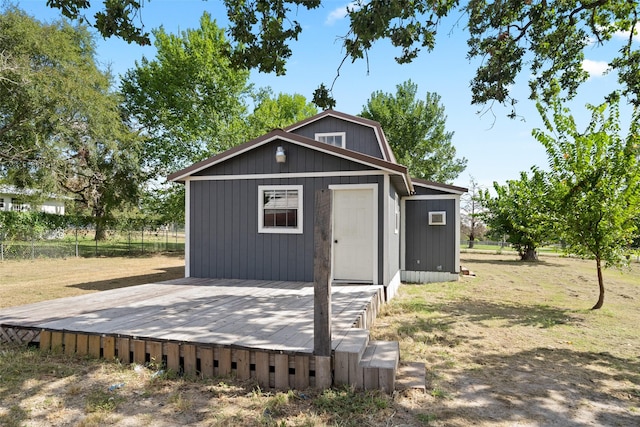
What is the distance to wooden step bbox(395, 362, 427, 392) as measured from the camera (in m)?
3.16

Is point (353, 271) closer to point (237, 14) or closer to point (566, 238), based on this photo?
point (566, 238)

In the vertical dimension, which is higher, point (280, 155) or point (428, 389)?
point (280, 155)

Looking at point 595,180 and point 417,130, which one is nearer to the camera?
point 595,180

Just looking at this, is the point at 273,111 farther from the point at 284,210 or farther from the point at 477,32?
the point at 477,32

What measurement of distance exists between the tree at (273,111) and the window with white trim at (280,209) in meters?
9.42

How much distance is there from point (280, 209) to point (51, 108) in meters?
13.5

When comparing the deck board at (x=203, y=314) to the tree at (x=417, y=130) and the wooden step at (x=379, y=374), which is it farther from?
the tree at (x=417, y=130)

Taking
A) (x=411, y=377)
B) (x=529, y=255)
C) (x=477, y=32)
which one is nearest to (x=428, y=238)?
(x=477, y=32)

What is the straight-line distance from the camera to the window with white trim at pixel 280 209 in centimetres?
734

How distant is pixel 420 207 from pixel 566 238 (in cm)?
408

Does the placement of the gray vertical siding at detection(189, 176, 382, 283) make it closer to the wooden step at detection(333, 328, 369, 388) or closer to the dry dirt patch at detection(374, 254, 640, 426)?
the dry dirt patch at detection(374, 254, 640, 426)

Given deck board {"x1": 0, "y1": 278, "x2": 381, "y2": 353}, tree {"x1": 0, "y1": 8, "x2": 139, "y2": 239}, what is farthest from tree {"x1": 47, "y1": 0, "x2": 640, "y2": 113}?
tree {"x1": 0, "y1": 8, "x2": 139, "y2": 239}

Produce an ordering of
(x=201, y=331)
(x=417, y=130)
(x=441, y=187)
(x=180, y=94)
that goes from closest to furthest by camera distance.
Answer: (x=201, y=331) < (x=441, y=187) < (x=180, y=94) < (x=417, y=130)

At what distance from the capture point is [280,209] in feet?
24.6
